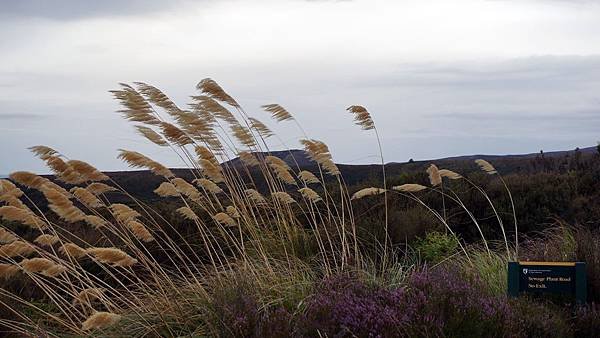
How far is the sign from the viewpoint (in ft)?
23.7

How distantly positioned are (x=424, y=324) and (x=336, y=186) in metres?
9.14

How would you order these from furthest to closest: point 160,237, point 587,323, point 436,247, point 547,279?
1. point 436,247
2. point 160,237
3. point 547,279
4. point 587,323

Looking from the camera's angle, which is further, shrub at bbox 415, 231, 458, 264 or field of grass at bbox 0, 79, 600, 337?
shrub at bbox 415, 231, 458, 264

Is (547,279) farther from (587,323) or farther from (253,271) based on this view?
(253,271)

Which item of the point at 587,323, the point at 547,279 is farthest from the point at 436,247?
the point at 587,323

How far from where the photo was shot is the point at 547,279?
731 cm

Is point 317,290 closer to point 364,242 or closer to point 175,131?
point 175,131

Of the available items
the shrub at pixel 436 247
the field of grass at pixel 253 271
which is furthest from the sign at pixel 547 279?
the shrub at pixel 436 247

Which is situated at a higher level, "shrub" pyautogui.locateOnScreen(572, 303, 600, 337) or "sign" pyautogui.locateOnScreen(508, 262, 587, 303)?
"sign" pyautogui.locateOnScreen(508, 262, 587, 303)

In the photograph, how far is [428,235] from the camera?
33.4ft

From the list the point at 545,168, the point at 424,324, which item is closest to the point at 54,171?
the point at 424,324

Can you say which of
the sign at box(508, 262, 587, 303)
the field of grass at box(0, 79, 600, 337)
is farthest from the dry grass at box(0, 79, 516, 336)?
the sign at box(508, 262, 587, 303)

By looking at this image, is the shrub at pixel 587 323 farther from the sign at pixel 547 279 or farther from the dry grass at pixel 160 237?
the dry grass at pixel 160 237

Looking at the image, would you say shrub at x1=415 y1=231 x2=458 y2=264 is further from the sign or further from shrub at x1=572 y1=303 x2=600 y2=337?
shrub at x1=572 y1=303 x2=600 y2=337
